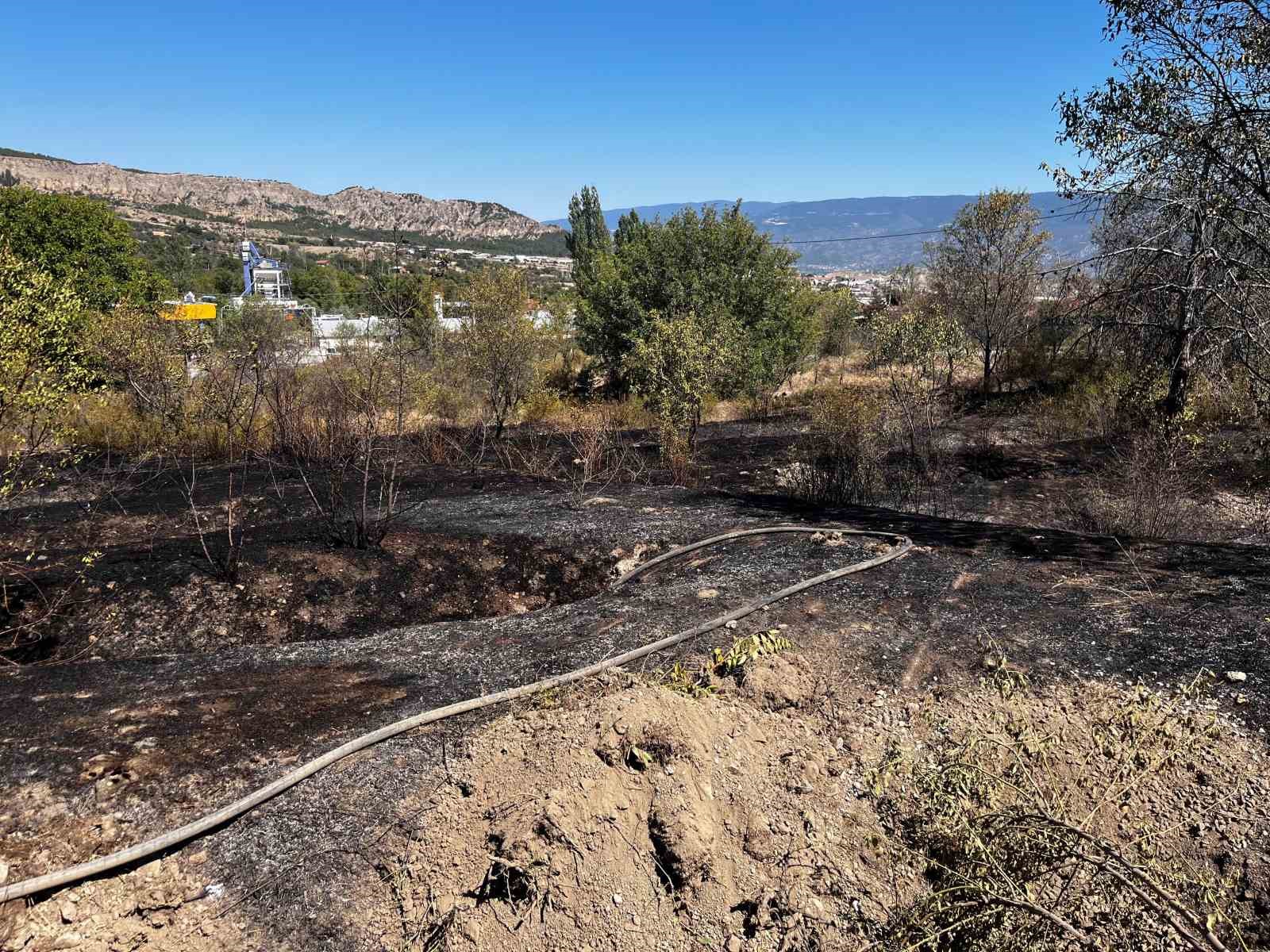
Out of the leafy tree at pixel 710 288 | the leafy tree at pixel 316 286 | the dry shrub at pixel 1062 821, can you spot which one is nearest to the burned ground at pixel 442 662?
the dry shrub at pixel 1062 821

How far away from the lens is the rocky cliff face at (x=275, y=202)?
119m

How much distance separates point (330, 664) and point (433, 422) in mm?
12169

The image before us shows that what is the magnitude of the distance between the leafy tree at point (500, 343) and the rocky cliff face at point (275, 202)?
97033 millimetres

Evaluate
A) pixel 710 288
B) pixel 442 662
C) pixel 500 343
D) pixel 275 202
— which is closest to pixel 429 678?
pixel 442 662

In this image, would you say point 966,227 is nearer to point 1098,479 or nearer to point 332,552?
point 1098,479

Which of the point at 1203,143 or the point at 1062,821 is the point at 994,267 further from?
the point at 1062,821

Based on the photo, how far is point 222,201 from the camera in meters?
138

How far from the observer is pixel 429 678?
5.15m

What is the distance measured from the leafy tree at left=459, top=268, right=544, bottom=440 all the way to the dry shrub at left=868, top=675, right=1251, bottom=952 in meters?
12.7

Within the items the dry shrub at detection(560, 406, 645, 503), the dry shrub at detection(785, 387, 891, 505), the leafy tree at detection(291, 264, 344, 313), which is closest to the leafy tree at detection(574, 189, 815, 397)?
the dry shrub at detection(560, 406, 645, 503)

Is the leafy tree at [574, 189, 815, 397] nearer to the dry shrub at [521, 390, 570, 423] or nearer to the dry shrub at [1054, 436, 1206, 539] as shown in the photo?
the dry shrub at [521, 390, 570, 423]

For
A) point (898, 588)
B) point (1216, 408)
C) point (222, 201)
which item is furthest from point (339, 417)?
point (222, 201)

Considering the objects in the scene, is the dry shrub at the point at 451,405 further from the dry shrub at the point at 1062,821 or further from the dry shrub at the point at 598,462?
the dry shrub at the point at 1062,821

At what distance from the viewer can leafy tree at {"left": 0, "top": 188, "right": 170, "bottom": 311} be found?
2244cm
